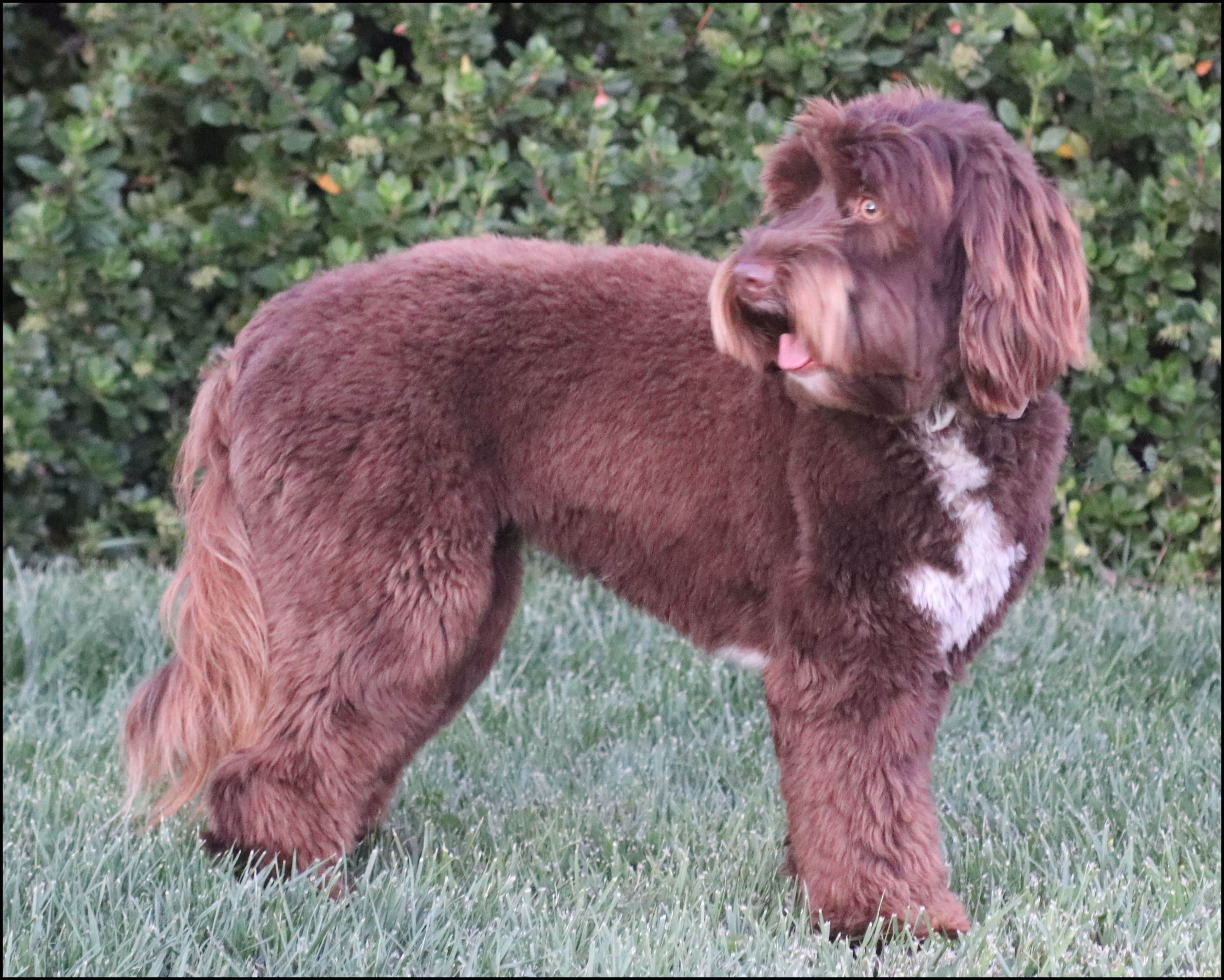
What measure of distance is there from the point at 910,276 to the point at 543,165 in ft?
9.48

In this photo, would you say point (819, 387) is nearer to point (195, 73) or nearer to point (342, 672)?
point (342, 672)

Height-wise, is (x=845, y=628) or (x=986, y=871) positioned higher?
(x=845, y=628)

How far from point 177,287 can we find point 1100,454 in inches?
149

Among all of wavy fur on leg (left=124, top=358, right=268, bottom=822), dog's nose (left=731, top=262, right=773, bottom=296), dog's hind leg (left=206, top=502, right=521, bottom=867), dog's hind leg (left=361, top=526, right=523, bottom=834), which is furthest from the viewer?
dog's hind leg (left=361, top=526, right=523, bottom=834)

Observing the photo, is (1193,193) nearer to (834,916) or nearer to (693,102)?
(693,102)

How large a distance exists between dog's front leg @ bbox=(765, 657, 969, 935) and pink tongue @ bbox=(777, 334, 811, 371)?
2.08 ft

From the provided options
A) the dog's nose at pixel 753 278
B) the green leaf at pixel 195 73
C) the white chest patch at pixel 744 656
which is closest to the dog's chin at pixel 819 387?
the dog's nose at pixel 753 278

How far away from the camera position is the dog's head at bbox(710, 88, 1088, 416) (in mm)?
2529

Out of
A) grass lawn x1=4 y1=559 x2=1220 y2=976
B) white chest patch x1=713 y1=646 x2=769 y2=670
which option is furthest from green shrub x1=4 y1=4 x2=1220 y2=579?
white chest patch x1=713 y1=646 x2=769 y2=670

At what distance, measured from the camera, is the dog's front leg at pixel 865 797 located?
281cm

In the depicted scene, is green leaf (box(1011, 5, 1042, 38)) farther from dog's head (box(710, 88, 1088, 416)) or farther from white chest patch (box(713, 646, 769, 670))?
white chest patch (box(713, 646, 769, 670))

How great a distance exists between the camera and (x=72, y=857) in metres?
3.05

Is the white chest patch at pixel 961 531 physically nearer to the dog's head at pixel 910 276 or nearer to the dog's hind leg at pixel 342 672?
the dog's head at pixel 910 276

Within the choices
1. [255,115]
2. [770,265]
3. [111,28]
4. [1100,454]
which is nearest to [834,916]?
[770,265]
